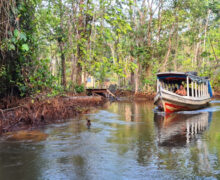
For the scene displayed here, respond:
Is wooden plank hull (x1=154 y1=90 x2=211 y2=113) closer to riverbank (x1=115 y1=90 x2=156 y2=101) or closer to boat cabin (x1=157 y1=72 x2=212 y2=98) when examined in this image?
boat cabin (x1=157 y1=72 x2=212 y2=98)

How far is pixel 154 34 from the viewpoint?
87.9 feet

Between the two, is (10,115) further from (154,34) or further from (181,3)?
(154,34)

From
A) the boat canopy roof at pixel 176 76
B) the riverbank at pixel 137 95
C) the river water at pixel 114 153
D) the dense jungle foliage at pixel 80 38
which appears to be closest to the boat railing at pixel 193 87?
the boat canopy roof at pixel 176 76

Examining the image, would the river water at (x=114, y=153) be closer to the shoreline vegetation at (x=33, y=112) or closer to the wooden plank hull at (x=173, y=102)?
the shoreline vegetation at (x=33, y=112)

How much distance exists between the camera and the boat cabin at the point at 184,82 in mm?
14414

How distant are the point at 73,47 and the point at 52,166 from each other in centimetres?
1073

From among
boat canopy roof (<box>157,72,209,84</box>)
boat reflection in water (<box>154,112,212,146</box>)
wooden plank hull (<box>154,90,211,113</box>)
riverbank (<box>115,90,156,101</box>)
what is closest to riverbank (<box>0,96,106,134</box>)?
boat reflection in water (<box>154,112,212,146</box>)

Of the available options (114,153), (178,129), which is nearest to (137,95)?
(178,129)

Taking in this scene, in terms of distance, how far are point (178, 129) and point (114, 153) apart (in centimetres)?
390

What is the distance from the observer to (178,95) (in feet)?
45.0

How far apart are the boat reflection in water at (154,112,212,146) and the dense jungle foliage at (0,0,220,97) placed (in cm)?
319

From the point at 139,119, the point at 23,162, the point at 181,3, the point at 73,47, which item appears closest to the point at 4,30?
the point at 23,162

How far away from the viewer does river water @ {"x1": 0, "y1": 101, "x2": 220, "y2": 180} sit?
5363 millimetres

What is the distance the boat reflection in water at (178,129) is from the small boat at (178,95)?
75cm
